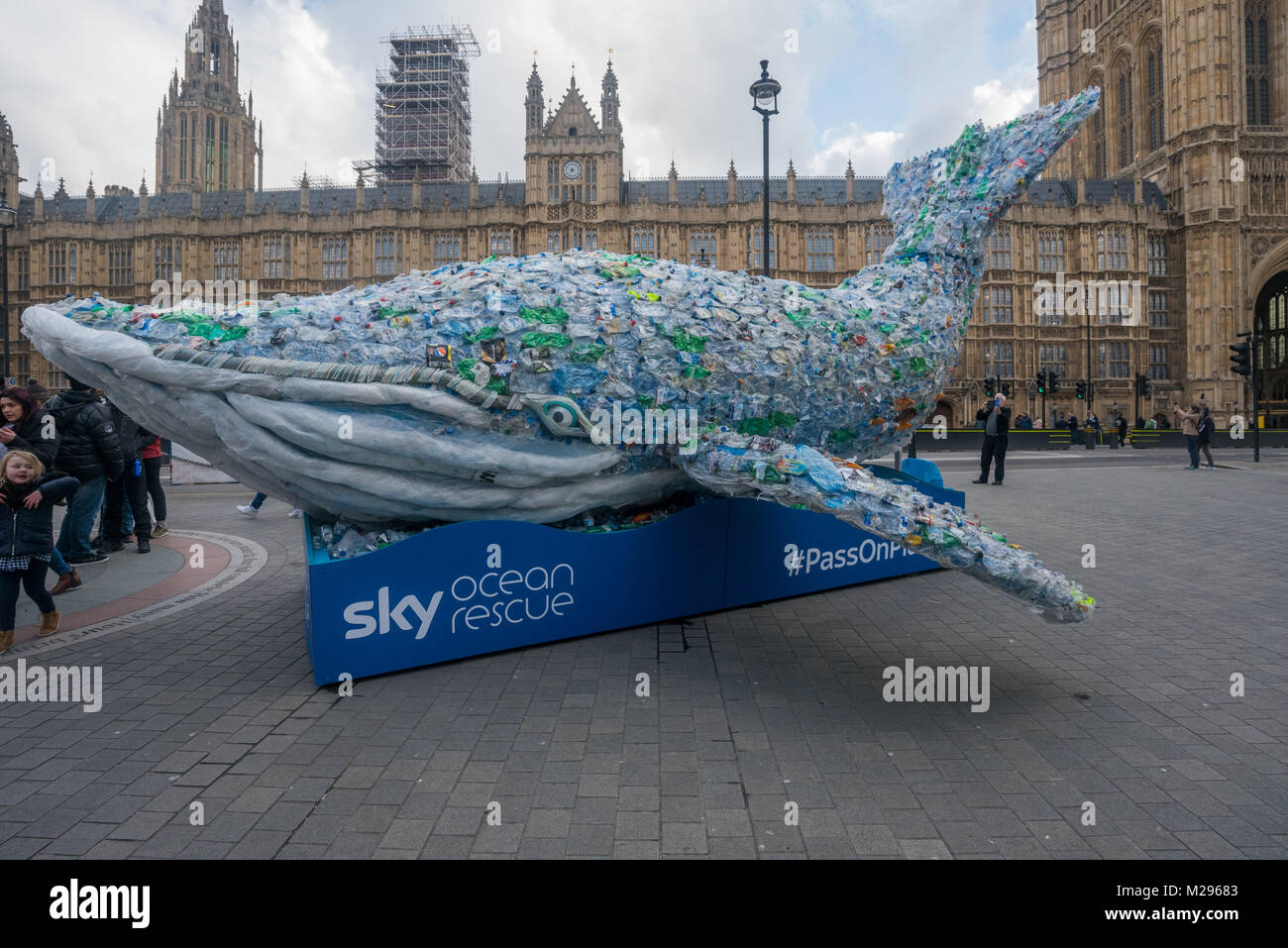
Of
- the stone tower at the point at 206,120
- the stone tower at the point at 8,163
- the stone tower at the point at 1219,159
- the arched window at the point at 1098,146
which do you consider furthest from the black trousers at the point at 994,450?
the stone tower at the point at 206,120

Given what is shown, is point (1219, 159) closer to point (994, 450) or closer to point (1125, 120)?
point (1125, 120)

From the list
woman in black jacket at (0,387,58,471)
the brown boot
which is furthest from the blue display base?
the brown boot

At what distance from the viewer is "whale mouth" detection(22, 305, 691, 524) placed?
4453 millimetres

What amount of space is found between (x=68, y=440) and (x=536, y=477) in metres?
5.80

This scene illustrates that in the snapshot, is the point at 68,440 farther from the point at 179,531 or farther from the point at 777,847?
the point at 777,847

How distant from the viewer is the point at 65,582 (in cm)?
700

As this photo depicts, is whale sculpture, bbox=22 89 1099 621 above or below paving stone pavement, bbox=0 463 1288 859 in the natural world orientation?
above

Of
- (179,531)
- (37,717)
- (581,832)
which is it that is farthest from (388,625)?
(179,531)

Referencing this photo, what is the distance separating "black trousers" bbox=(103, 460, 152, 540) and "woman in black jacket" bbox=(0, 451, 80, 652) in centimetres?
Answer: 385

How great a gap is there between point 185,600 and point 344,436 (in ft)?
11.0

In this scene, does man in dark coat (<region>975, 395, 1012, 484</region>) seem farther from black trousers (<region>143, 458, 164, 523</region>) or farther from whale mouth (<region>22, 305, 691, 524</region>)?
black trousers (<region>143, 458, 164, 523</region>)

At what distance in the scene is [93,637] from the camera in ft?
18.4

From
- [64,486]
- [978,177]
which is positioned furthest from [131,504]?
A: [978,177]

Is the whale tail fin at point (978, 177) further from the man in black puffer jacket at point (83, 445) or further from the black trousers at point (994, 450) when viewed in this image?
the black trousers at point (994, 450)
